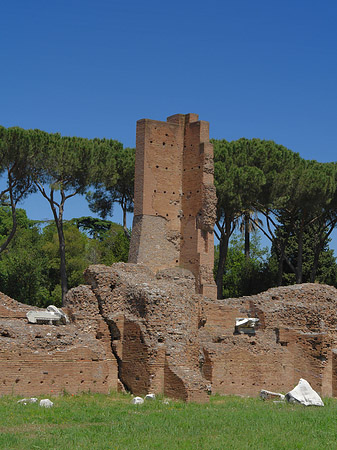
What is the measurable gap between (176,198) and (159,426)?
1606 centimetres

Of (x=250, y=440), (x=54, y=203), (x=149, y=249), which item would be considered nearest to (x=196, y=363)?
(x=250, y=440)

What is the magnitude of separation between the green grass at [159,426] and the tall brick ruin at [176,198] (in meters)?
11.9

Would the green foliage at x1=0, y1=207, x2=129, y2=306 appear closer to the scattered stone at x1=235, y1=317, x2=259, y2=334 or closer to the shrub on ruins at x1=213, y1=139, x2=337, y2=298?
the shrub on ruins at x1=213, y1=139, x2=337, y2=298

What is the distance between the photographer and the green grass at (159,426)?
11.6 metres

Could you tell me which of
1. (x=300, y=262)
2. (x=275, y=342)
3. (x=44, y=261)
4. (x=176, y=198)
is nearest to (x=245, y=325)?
(x=275, y=342)

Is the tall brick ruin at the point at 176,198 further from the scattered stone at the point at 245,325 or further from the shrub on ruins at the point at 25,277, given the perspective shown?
the shrub on ruins at the point at 25,277

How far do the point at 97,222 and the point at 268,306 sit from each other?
1273 inches

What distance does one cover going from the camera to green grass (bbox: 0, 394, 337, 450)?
1155 centimetres

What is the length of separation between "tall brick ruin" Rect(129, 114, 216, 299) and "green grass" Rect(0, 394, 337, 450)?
11.9 m

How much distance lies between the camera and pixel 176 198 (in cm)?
2825

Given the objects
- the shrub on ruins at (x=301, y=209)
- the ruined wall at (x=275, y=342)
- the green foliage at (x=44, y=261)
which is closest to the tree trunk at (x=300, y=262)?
the shrub on ruins at (x=301, y=209)

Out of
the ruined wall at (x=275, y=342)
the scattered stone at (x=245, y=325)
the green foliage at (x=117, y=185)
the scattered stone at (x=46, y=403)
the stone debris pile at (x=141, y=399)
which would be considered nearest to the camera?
the scattered stone at (x=46, y=403)

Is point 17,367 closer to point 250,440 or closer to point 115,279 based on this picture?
point 115,279

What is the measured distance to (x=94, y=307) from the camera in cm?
1850
